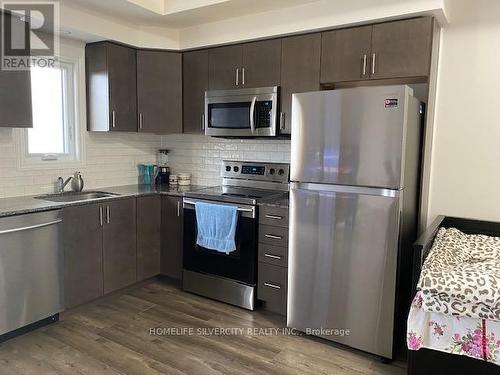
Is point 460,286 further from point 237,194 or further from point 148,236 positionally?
point 148,236

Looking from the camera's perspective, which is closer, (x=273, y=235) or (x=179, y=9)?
(x=273, y=235)

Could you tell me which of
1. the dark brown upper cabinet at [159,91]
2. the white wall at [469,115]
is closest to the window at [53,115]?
the dark brown upper cabinet at [159,91]

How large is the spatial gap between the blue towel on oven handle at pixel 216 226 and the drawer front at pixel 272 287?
0.32 m

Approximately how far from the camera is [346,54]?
9.22 ft

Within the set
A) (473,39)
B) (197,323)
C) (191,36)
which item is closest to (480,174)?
(473,39)

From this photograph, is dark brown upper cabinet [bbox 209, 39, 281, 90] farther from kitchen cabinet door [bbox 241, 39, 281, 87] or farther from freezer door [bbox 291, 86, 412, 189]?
freezer door [bbox 291, 86, 412, 189]

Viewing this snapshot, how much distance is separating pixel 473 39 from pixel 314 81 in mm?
1144

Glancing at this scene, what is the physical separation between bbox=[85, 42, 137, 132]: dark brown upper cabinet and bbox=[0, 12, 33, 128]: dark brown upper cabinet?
708 millimetres

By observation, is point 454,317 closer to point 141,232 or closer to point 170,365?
point 170,365

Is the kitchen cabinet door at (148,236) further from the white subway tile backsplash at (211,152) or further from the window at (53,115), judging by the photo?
the window at (53,115)

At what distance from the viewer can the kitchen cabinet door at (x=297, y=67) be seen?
2.96 metres

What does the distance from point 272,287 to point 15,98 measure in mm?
2377

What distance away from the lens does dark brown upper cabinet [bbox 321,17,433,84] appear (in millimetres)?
2533

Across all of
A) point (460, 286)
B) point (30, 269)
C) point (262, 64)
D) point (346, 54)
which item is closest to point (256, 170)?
point (262, 64)
